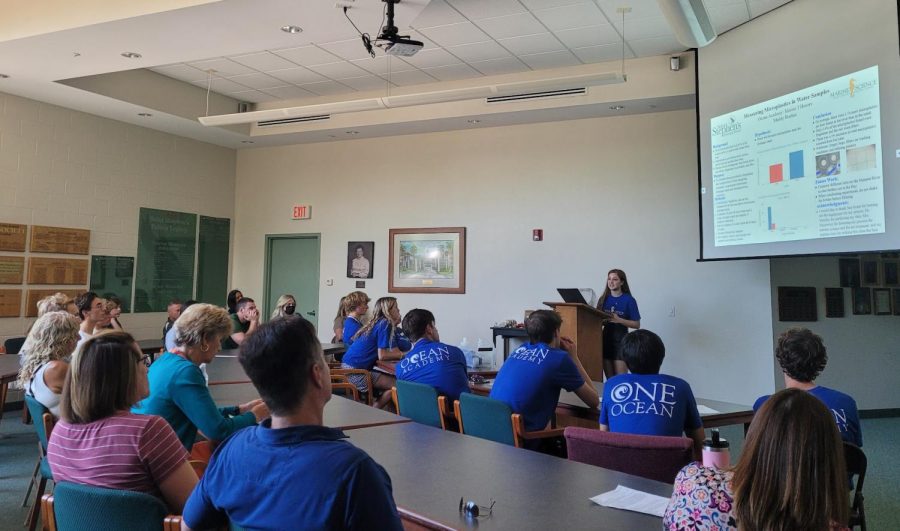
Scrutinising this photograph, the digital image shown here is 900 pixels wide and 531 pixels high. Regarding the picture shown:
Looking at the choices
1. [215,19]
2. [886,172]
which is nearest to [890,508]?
[886,172]

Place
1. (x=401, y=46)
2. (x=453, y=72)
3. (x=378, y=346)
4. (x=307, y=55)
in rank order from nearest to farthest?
(x=401, y=46), (x=378, y=346), (x=307, y=55), (x=453, y=72)

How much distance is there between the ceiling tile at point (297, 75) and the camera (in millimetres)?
7023

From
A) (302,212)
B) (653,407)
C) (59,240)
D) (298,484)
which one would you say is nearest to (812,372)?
(653,407)

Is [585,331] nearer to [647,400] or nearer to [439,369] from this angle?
[439,369]

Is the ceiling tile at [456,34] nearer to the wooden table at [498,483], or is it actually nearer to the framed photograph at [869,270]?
the wooden table at [498,483]

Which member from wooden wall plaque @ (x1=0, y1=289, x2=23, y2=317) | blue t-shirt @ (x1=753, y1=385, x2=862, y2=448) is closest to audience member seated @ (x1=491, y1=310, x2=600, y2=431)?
blue t-shirt @ (x1=753, y1=385, x2=862, y2=448)

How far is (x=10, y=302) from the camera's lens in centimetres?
654

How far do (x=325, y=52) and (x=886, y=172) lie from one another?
505 cm

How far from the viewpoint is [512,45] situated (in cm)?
621

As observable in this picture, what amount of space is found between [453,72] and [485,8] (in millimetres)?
1766

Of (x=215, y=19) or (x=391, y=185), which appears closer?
(x=215, y=19)

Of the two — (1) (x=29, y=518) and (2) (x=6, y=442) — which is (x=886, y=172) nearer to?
(1) (x=29, y=518)

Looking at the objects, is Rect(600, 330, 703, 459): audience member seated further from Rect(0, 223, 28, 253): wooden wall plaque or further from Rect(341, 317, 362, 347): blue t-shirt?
Rect(0, 223, 28, 253): wooden wall plaque

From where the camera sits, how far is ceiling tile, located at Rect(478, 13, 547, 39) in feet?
18.2
